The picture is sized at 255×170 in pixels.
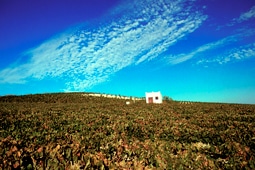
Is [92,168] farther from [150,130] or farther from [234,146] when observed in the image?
[150,130]

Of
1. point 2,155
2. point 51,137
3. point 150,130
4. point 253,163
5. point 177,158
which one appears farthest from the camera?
point 150,130

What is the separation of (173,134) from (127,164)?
613 centimetres

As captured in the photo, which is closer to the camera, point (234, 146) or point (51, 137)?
point (234, 146)

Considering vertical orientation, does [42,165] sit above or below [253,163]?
above

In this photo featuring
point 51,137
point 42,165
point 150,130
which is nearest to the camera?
point 42,165

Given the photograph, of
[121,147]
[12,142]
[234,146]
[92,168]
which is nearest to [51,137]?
[12,142]

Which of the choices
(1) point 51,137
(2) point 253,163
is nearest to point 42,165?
(1) point 51,137

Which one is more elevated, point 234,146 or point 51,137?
point 51,137

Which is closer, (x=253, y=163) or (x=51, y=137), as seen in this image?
(x=253, y=163)

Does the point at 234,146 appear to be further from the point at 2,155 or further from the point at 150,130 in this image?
the point at 2,155

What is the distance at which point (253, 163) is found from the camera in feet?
17.7

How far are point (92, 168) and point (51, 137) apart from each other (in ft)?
15.0

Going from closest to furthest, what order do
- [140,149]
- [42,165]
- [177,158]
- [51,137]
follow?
[42,165], [177,158], [140,149], [51,137]

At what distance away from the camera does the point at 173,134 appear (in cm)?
1079
